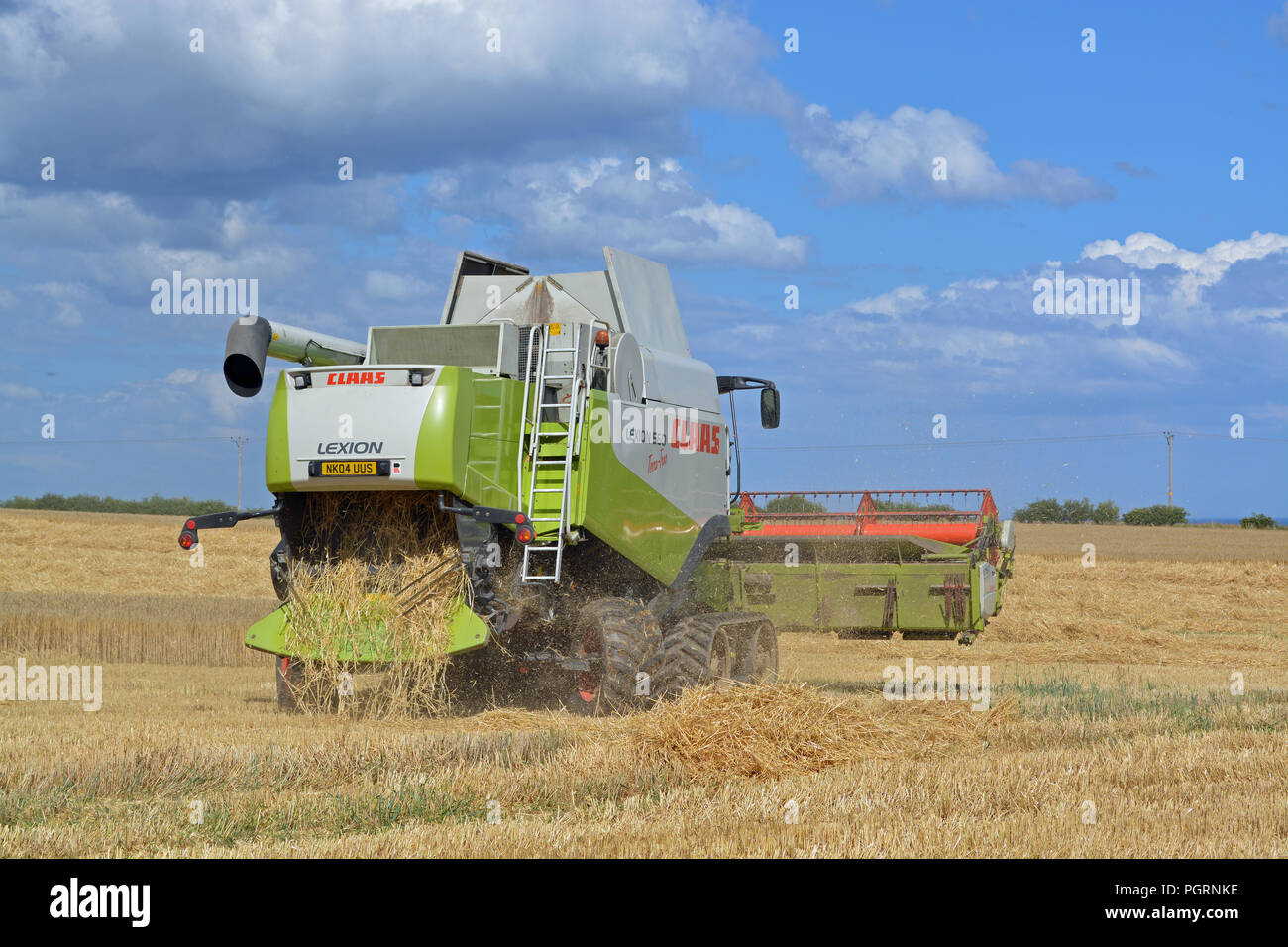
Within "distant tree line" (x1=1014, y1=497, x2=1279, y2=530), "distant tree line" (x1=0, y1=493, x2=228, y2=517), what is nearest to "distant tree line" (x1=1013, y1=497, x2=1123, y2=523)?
"distant tree line" (x1=1014, y1=497, x2=1279, y2=530)

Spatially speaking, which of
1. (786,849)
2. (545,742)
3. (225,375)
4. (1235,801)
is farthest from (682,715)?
(225,375)

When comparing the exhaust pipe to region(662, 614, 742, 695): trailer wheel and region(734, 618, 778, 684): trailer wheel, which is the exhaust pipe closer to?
region(662, 614, 742, 695): trailer wheel

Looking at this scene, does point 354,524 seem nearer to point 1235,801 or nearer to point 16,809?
point 16,809

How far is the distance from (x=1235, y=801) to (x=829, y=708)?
2.85m

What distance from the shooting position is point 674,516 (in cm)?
1152

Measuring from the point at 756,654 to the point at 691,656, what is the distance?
2267 millimetres

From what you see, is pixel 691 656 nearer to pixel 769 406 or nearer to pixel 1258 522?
pixel 769 406

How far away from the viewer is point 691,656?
10.3 meters

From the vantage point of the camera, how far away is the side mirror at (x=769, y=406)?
518 inches
